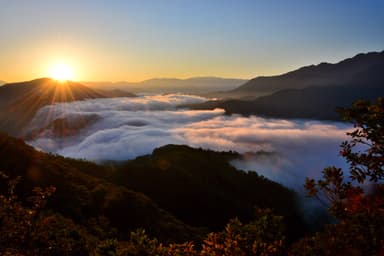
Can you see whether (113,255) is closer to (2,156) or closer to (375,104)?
(375,104)

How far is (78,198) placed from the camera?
38.0 meters

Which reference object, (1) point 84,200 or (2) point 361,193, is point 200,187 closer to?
(1) point 84,200

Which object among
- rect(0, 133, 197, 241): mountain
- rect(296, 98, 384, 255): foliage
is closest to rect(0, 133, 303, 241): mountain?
rect(0, 133, 197, 241): mountain

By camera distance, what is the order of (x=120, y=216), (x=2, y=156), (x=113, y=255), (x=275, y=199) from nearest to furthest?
(x=113, y=255) < (x=120, y=216) < (x=2, y=156) < (x=275, y=199)

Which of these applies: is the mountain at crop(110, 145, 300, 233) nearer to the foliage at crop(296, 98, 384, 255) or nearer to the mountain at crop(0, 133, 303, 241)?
the mountain at crop(0, 133, 303, 241)

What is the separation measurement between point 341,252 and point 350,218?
1039 millimetres

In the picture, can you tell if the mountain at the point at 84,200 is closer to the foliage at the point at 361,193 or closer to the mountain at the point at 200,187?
the mountain at the point at 200,187

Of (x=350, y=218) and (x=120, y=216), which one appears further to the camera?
(x=120, y=216)

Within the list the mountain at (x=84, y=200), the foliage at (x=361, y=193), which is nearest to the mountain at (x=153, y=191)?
the mountain at (x=84, y=200)

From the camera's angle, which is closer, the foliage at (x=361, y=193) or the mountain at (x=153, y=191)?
the foliage at (x=361, y=193)

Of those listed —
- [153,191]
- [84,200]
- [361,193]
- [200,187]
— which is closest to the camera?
[361,193]

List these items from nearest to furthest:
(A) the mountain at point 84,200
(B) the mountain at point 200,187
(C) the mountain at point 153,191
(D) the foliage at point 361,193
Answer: (D) the foliage at point 361,193
(A) the mountain at point 84,200
(C) the mountain at point 153,191
(B) the mountain at point 200,187

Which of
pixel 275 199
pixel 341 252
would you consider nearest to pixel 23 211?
pixel 341 252

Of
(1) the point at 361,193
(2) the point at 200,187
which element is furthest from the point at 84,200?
(2) the point at 200,187
